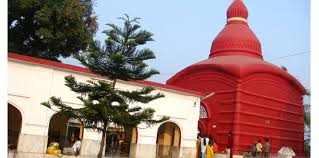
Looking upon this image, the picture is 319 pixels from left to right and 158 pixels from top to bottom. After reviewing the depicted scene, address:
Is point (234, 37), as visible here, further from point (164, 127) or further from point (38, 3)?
point (38, 3)

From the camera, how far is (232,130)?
1374 cm

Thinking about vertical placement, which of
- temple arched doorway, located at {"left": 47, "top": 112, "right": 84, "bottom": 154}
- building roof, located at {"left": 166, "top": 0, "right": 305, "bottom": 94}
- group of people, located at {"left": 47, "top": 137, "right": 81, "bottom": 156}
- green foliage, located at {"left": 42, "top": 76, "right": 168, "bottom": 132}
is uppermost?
building roof, located at {"left": 166, "top": 0, "right": 305, "bottom": 94}

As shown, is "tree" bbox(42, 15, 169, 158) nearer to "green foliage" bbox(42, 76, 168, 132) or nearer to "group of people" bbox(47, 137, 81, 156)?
"green foliage" bbox(42, 76, 168, 132)

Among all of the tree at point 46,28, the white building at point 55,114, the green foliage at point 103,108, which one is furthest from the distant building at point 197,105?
the tree at point 46,28

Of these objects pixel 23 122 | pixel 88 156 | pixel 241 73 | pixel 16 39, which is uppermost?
pixel 16 39

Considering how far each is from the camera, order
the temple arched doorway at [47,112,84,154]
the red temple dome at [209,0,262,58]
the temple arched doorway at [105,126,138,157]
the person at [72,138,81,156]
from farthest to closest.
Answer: the red temple dome at [209,0,262,58] < the temple arched doorway at [105,126,138,157] < the temple arched doorway at [47,112,84,154] < the person at [72,138,81,156]

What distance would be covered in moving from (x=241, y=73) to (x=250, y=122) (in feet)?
5.56

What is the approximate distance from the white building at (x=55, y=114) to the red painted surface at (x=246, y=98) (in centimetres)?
136

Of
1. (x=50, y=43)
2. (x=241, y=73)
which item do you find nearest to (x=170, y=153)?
(x=241, y=73)

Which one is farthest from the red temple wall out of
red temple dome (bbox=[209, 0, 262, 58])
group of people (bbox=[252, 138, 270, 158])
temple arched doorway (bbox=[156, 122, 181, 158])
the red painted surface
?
red temple dome (bbox=[209, 0, 262, 58])

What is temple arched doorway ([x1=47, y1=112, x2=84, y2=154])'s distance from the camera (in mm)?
11564

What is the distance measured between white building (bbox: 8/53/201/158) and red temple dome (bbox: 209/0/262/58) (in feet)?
14.4

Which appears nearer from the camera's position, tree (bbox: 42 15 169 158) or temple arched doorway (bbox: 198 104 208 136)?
tree (bbox: 42 15 169 158)

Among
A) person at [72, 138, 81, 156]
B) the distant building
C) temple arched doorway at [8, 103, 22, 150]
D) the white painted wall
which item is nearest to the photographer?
the white painted wall
